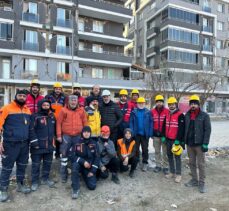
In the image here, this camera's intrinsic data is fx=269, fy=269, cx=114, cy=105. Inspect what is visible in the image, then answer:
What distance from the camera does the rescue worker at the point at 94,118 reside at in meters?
6.63

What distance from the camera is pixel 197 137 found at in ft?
20.9

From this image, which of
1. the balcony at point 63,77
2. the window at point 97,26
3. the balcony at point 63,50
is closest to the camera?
the balcony at point 63,77

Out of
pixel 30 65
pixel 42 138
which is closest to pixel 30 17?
pixel 30 65

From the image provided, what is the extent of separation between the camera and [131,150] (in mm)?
6789

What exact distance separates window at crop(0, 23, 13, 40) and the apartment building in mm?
18779

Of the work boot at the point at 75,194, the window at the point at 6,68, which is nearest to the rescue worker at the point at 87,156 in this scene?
the work boot at the point at 75,194

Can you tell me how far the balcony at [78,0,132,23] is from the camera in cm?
3216

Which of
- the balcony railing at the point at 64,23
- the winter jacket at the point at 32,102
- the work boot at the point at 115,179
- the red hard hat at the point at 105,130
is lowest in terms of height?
the work boot at the point at 115,179

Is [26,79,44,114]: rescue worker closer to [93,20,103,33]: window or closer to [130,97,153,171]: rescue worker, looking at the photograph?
[130,97,153,171]: rescue worker

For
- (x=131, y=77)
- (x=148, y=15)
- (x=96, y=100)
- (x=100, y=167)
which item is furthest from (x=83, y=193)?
(x=148, y=15)

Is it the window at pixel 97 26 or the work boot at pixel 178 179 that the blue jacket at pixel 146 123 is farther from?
the window at pixel 97 26

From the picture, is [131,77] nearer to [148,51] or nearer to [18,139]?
[148,51]

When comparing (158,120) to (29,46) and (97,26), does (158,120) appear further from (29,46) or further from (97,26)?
(97,26)

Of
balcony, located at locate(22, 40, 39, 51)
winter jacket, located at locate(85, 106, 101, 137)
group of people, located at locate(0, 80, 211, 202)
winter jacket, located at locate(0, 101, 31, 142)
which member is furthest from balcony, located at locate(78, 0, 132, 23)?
winter jacket, located at locate(0, 101, 31, 142)
